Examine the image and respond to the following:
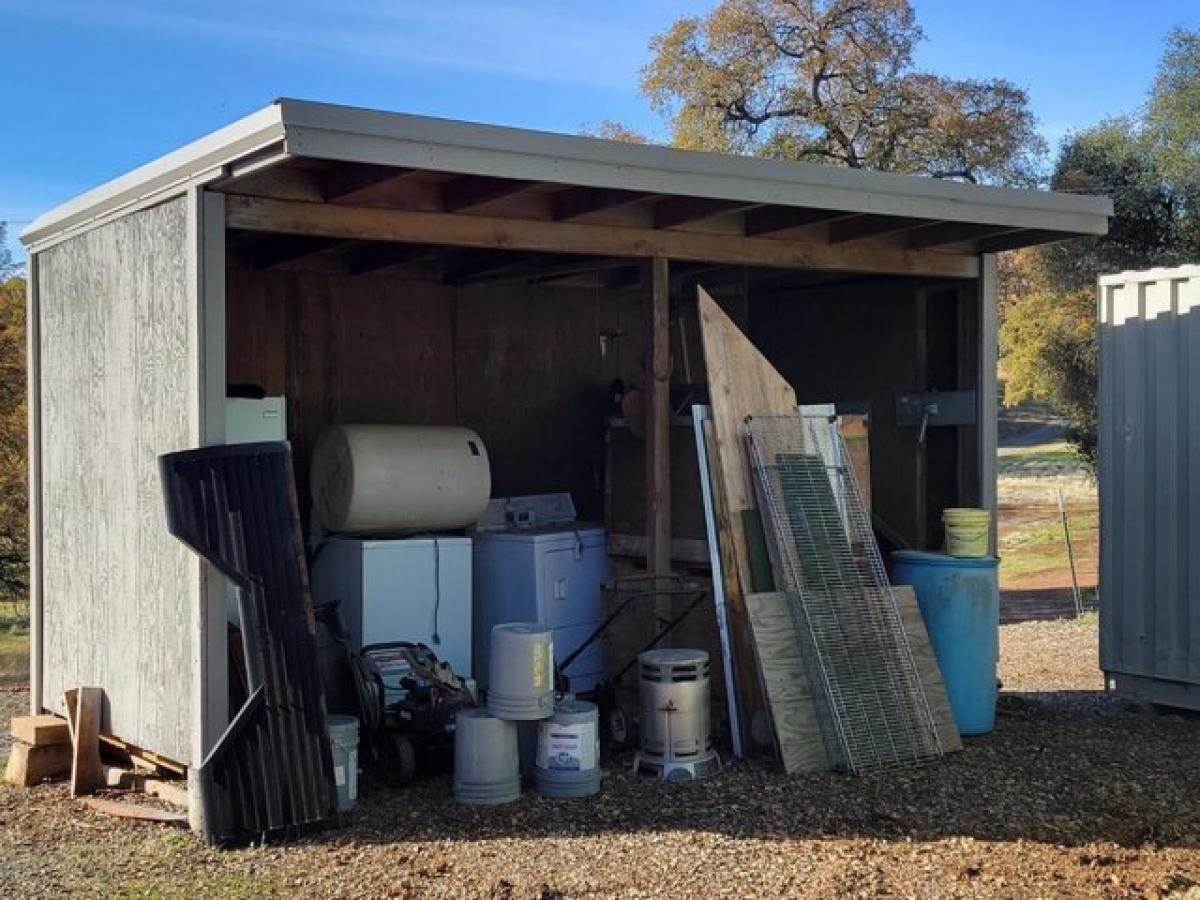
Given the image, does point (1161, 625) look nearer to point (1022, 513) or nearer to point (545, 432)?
point (545, 432)

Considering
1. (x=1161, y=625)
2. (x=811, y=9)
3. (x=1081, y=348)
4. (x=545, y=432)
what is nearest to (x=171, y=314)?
(x=545, y=432)

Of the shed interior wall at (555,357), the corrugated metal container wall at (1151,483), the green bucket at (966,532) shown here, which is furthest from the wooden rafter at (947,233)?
the green bucket at (966,532)

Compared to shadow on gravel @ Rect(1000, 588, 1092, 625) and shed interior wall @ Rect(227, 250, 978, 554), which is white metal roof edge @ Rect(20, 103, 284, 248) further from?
shadow on gravel @ Rect(1000, 588, 1092, 625)

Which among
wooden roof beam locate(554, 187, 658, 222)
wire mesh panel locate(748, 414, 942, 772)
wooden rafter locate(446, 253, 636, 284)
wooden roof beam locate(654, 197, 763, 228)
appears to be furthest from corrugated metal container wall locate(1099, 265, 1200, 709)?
wooden roof beam locate(554, 187, 658, 222)

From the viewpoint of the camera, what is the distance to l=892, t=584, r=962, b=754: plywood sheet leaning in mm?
6461

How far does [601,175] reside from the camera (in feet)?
19.1

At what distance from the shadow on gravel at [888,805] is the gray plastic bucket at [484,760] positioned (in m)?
0.07

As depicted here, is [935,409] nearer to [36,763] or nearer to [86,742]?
[86,742]

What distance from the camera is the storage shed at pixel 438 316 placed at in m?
5.52

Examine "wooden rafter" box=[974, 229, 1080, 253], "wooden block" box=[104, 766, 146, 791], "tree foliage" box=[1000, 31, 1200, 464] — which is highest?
"tree foliage" box=[1000, 31, 1200, 464]

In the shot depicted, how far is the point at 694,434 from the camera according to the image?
7191 mm

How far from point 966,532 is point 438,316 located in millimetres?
3464

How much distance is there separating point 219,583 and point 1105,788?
382cm

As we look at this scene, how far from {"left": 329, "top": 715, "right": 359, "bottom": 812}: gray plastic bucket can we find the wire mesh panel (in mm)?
2103
